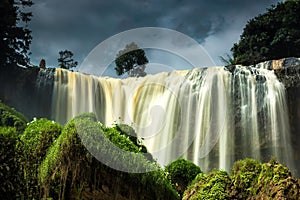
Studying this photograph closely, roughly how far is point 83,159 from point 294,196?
8.97 feet

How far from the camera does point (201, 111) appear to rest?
16.1 metres

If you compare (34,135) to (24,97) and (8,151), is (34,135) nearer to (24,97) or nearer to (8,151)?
(8,151)

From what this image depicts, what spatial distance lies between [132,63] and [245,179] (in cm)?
1722

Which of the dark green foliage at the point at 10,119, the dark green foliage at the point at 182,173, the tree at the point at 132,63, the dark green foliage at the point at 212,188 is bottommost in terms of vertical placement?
the dark green foliage at the point at 212,188

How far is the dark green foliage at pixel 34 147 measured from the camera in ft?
18.6

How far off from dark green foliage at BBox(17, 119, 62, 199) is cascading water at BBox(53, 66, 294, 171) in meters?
9.59

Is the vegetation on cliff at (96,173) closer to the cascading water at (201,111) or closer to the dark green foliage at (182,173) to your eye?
the dark green foliage at (182,173)

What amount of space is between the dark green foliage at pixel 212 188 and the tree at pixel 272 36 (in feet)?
52.9

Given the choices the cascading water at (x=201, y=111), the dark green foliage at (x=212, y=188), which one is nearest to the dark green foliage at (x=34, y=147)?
the dark green foliage at (x=212, y=188)

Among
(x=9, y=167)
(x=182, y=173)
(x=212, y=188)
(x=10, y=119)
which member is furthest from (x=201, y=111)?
(x=9, y=167)

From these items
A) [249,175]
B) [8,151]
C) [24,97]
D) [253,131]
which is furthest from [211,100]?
[8,151]

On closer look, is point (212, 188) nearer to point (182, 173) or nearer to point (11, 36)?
point (182, 173)

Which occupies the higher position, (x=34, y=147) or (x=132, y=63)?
(x=132, y=63)

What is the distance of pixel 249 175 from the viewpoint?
5.77 metres
